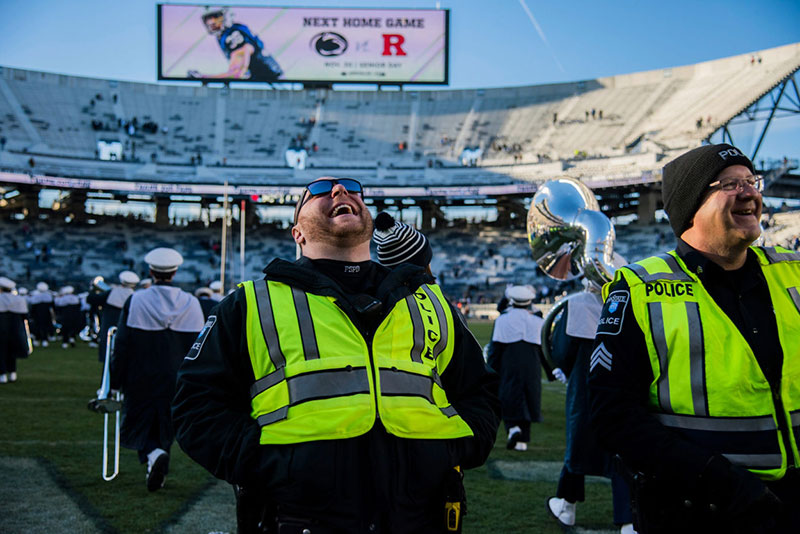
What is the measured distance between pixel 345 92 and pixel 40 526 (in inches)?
1847

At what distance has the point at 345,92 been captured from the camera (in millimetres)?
49219

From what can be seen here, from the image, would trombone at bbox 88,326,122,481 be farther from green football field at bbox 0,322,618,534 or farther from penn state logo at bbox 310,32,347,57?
penn state logo at bbox 310,32,347,57

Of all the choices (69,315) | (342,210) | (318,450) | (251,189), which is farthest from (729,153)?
(251,189)

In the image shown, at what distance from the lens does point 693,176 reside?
229 centimetres

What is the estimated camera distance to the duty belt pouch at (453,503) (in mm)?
2059

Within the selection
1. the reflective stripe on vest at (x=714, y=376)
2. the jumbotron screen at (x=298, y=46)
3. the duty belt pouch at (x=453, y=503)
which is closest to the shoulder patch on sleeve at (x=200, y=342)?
the duty belt pouch at (x=453, y=503)

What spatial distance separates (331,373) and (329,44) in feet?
157

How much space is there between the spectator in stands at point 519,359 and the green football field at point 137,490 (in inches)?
15.6

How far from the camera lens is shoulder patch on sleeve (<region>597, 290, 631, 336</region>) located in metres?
2.19

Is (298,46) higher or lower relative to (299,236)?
higher

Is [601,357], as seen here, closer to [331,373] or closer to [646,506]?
[646,506]

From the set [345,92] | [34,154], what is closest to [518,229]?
[345,92]

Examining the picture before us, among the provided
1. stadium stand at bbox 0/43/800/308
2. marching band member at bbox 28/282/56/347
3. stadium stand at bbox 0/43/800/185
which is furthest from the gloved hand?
stadium stand at bbox 0/43/800/185

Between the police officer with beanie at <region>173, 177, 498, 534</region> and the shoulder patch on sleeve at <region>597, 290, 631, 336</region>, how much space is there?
0.47 metres
